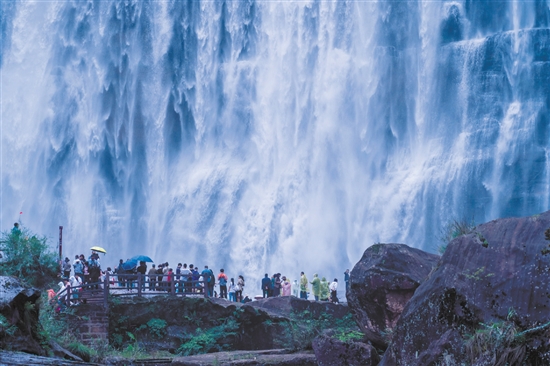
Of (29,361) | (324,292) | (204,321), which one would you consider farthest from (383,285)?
(324,292)

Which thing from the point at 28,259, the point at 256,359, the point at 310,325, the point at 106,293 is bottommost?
the point at 256,359

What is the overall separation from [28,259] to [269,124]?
1031 inches

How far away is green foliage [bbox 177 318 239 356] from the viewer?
23.2m

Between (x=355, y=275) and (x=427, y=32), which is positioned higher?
(x=427, y=32)

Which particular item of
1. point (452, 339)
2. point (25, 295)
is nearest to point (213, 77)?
point (25, 295)

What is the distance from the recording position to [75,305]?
2197cm

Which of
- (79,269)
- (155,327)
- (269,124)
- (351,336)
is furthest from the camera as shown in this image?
(269,124)

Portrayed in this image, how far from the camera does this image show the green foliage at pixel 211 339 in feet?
76.1

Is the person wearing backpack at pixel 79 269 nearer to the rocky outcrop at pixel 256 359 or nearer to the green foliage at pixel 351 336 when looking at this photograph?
the rocky outcrop at pixel 256 359

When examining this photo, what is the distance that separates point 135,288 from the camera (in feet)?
76.2

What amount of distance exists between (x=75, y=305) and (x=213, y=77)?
2628 centimetres

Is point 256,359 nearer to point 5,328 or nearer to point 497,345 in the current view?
point 5,328

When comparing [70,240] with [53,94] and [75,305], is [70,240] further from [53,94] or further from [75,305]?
[75,305]

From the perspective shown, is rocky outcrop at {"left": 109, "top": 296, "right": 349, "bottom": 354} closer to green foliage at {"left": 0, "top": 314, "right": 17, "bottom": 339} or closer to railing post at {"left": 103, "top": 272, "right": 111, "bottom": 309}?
railing post at {"left": 103, "top": 272, "right": 111, "bottom": 309}
